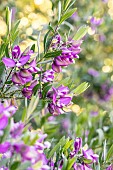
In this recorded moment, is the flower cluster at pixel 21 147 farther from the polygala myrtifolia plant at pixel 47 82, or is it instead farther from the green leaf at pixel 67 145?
the green leaf at pixel 67 145

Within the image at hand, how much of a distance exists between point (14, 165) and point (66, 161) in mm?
238

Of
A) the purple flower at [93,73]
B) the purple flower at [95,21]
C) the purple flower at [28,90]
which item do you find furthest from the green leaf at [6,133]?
the purple flower at [93,73]

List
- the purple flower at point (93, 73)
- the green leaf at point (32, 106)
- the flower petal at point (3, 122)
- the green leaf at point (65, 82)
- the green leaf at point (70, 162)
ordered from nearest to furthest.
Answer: the flower petal at point (3, 122) < the green leaf at point (32, 106) < the green leaf at point (70, 162) < the green leaf at point (65, 82) < the purple flower at point (93, 73)

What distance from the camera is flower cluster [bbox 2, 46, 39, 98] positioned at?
3.30ft

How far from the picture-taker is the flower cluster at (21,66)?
3.30 feet

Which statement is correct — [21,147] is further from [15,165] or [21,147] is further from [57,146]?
[57,146]

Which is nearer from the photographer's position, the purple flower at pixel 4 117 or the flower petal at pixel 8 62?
the purple flower at pixel 4 117

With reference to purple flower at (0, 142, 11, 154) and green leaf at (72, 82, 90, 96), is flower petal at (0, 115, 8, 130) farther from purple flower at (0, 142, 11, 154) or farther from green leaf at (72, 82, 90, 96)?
green leaf at (72, 82, 90, 96)

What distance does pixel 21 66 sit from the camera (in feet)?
3.34

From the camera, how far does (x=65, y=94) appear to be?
107 cm

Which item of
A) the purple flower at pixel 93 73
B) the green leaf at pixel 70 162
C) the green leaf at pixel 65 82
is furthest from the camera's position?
the purple flower at pixel 93 73

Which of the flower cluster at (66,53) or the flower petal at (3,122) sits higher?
the flower cluster at (66,53)

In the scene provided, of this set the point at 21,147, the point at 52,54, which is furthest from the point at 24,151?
the point at 52,54

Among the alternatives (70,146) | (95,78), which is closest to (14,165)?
(70,146)
